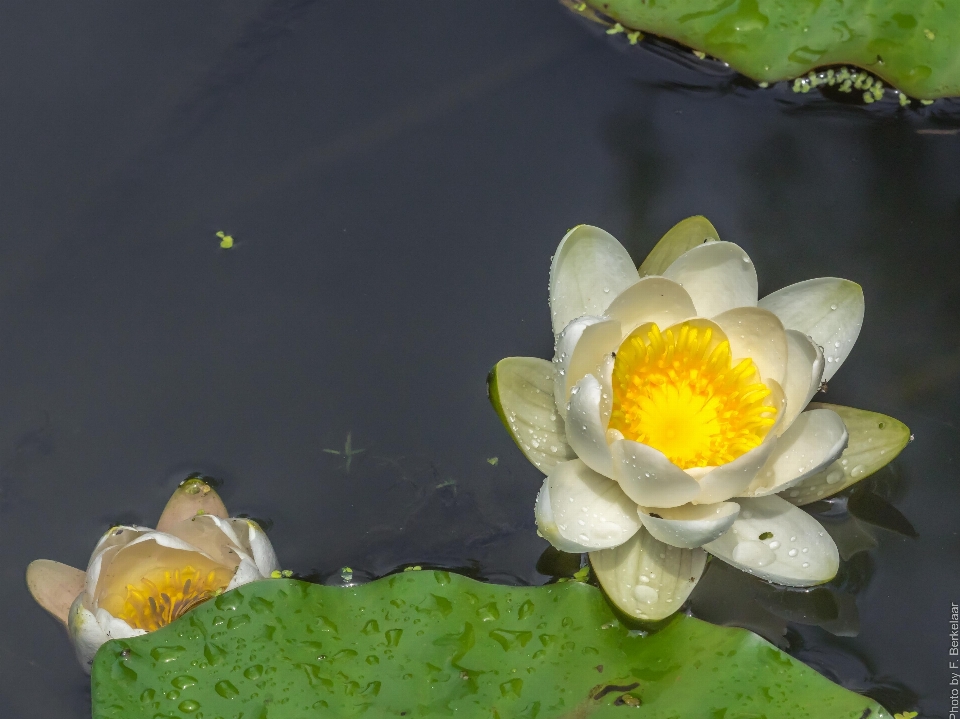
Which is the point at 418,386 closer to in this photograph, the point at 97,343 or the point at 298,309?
the point at 298,309

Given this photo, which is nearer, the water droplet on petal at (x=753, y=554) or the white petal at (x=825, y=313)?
the water droplet on petal at (x=753, y=554)

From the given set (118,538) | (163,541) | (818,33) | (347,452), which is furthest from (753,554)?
(818,33)

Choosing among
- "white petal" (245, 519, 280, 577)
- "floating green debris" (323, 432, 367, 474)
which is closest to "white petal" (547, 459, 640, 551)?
"floating green debris" (323, 432, 367, 474)

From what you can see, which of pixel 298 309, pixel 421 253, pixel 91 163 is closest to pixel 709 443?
pixel 421 253

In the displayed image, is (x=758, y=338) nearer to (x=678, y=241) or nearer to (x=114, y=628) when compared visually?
(x=678, y=241)

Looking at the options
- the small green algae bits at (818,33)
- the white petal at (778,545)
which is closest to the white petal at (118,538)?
the white petal at (778,545)

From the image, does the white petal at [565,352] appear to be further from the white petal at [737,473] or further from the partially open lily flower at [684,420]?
the white petal at [737,473]
